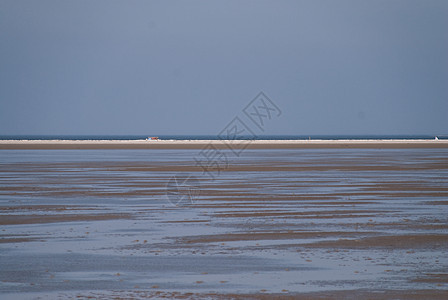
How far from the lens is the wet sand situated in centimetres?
1122

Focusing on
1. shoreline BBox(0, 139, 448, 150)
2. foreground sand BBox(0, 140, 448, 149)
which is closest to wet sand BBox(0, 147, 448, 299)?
shoreline BBox(0, 139, 448, 150)

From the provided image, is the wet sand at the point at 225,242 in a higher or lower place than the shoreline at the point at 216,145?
lower

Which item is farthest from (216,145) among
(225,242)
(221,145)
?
(225,242)

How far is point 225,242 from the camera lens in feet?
50.4

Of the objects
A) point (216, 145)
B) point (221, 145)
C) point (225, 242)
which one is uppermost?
point (216, 145)

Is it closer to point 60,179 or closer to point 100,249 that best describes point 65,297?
point 100,249

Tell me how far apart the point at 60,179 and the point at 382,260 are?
23.5 m

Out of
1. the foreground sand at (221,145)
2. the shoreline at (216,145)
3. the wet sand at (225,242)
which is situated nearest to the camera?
the wet sand at (225,242)

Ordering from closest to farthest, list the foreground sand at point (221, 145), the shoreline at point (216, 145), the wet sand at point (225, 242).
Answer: the wet sand at point (225, 242) < the shoreline at point (216, 145) < the foreground sand at point (221, 145)

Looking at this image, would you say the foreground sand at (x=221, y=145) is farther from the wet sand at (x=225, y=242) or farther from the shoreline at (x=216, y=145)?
the wet sand at (x=225, y=242)

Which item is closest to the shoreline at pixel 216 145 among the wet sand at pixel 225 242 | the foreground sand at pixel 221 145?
the foreground sand at pixel 221 145

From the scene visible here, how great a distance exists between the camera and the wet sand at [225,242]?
11219mm

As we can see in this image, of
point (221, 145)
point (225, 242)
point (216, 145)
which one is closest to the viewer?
point (225, 242)

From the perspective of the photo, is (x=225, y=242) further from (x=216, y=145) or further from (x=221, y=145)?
(x=216, y=145)
